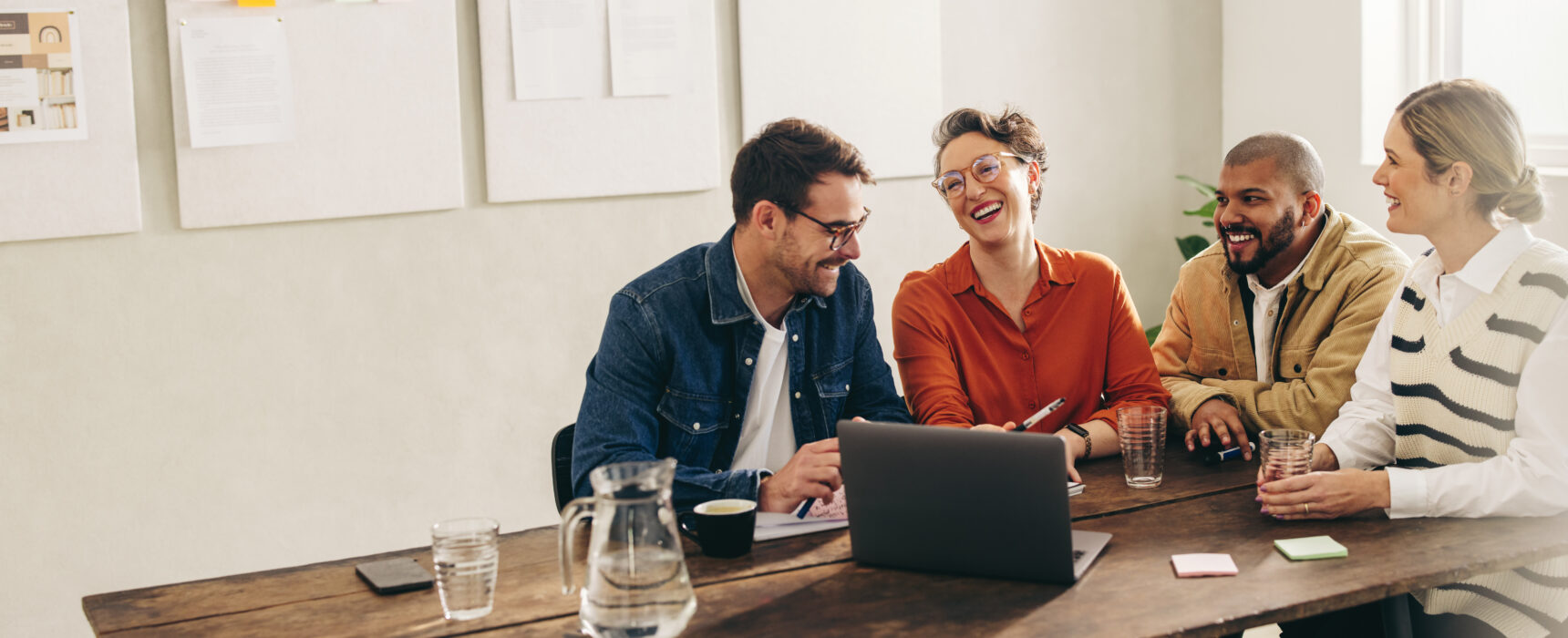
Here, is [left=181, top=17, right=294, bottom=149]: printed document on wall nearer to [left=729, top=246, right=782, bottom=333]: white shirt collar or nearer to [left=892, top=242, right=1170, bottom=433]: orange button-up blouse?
[left=729, top=246, right=782, bottom=333]: white shirt collar

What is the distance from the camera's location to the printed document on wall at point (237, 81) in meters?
3.04

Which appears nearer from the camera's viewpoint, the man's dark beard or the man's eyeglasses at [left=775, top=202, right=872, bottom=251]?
the man's eyeglasses at [left=775, top=202, right=872, bottom=251]

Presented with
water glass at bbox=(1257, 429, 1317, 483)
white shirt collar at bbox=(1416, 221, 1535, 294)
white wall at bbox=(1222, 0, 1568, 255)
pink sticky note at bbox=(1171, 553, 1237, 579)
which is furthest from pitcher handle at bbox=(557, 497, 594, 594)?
white wall at bbox=(1222, 0, 1568, 255)

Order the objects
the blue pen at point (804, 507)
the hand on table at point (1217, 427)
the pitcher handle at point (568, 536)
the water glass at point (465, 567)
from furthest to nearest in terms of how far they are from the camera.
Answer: the hand on table at point (1217, 427)
the blue pen at point (804, 507)
the water glass at point (465, 567)
the pitcher handle at point (568, 536)

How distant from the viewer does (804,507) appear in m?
1.90

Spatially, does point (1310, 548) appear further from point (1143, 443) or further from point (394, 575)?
point (394, 575)

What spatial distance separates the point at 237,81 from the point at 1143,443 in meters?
2.41

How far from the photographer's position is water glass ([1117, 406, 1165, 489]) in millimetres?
1999

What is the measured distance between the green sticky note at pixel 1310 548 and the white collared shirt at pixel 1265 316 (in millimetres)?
860

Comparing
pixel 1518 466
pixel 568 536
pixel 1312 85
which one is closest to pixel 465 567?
pixel 568 536

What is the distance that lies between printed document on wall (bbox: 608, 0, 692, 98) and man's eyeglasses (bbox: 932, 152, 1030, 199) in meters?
1.29

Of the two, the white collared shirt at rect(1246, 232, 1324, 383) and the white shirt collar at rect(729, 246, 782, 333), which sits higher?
the white shirt collar at rect(729, 246, 782, 333)

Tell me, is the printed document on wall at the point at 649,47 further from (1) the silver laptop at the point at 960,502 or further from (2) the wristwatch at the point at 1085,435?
(1) the silver laptop at the point at 960,502

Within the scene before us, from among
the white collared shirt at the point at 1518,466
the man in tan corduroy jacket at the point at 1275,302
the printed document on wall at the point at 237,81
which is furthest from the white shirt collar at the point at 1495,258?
the printed document on wall at the point at 237,81
